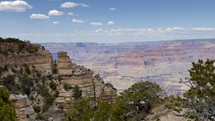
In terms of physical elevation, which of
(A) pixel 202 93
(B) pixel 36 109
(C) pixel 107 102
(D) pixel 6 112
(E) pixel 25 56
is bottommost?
(B) pixel 36 109

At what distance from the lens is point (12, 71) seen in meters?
49.5

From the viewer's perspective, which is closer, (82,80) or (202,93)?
(202,93)

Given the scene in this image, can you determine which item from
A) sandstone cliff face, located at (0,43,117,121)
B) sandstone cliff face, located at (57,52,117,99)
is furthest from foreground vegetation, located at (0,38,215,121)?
sandstone cliff face, located at (57,52,117,99)

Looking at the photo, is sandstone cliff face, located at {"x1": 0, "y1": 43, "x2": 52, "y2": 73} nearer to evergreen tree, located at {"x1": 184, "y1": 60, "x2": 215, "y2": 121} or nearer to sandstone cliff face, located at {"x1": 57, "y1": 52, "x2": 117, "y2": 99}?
sandstone cliff face, located at {"x1": 57, "y1": 52, "x2": 117, "y2": 99}

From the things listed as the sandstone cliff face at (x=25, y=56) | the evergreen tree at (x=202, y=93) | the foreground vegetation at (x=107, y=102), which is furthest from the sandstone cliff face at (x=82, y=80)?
the evergreen tree at (x=202, y=93)

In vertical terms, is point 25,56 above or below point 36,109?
above

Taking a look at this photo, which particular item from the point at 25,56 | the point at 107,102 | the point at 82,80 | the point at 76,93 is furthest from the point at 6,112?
the point at 25,56

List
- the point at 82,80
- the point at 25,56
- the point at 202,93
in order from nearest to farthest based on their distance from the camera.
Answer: the point at 202,93 < the point at 82,80 < the point at 25,56

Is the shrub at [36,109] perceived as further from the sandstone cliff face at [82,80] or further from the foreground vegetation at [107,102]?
the sandstone cliff face at [82,80]

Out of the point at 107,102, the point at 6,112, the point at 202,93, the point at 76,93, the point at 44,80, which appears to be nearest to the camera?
the point at 6,112

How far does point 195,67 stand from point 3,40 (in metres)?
38.4

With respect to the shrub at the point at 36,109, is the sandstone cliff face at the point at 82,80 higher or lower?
higher

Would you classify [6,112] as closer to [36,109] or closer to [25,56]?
[36,109]

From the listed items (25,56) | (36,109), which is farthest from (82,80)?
(36,109)
